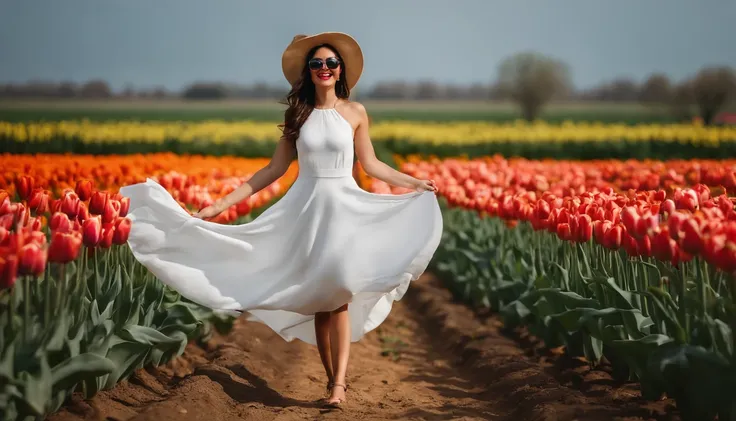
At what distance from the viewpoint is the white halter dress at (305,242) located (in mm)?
4859

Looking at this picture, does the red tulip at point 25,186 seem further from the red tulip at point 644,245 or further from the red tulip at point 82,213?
the red tulip at point 644,245

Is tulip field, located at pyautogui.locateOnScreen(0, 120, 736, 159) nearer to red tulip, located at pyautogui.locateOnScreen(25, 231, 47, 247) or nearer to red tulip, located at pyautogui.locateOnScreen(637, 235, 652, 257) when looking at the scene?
red tulip, located at pyautogui.locateOnScreen(637, 235, 652, 257)

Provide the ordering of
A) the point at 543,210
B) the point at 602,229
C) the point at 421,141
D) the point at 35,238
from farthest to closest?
1. the point at 421,141
2. the point at 543,210
3. the point at 602,229
4. the point at 35,238

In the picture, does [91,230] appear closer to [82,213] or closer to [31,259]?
[82,213]

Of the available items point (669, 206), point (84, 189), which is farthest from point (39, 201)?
point (669, 206)

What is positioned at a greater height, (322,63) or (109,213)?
(322,63)

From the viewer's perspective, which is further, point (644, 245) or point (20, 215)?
point (644, 245)

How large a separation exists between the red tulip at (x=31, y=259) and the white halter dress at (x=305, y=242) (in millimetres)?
1300

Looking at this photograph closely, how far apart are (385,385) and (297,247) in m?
1.48

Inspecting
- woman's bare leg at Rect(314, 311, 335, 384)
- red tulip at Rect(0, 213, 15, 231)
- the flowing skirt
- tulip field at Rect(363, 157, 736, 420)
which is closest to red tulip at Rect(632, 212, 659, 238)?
tulip field at Rect(363, 157, 736, 420)

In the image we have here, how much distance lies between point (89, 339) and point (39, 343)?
39 cm

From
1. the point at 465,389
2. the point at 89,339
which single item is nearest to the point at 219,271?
the point at 89,339

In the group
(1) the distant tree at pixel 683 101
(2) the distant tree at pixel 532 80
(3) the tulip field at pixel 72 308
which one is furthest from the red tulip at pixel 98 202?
(2) the distant tree at pixel 532 80

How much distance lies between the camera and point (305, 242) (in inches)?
193
